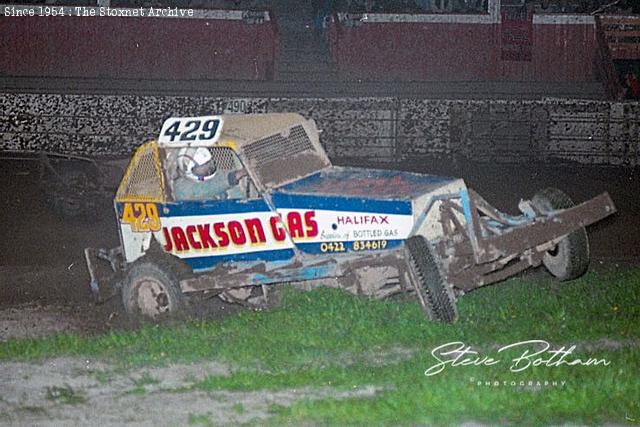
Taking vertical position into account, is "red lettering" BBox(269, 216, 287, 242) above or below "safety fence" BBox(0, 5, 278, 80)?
below

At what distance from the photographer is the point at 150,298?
959 cm

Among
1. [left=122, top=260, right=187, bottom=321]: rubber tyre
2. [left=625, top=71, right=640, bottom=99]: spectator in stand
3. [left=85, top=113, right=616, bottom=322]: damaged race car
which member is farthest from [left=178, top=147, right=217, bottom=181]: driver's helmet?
[left=625, top=71, right=640, bottom=99]: spectator in stand

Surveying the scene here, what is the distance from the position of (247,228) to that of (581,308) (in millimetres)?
2858

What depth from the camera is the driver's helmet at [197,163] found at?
9.77m

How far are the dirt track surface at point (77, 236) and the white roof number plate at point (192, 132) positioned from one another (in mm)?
1638

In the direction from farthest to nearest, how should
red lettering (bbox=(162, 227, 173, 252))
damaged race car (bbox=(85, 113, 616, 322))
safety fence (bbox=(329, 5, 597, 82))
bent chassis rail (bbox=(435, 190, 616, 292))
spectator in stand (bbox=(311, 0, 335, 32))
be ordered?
1. spectator in stand (bbox=(311, 0, 335, 32))
2. safety fence (bbox=(329, 5, 597, 82))
3. red lettering (bbox=(162, 227, 173, 252))
4. damaged race car (bbox=(85, 113, 616, 322))
5. bent chassis rail (bbox=(435, 190, 616, 292))

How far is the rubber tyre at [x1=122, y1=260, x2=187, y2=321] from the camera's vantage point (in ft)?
30.8

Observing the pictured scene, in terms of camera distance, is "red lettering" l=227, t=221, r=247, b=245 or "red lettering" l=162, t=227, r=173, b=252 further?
"red lettering" l=162, t=227, r=173, b=252

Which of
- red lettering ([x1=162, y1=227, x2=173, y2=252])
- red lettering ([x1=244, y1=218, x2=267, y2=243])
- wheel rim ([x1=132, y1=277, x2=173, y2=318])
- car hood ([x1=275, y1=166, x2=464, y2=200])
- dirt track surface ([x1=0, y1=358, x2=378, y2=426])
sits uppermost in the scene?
car hood ([x1=275, y1=166, x2=464, y2=200])

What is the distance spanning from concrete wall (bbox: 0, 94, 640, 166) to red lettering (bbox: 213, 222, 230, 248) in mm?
11561

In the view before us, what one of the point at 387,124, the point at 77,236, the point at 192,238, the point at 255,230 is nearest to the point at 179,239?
the point at 192,238
